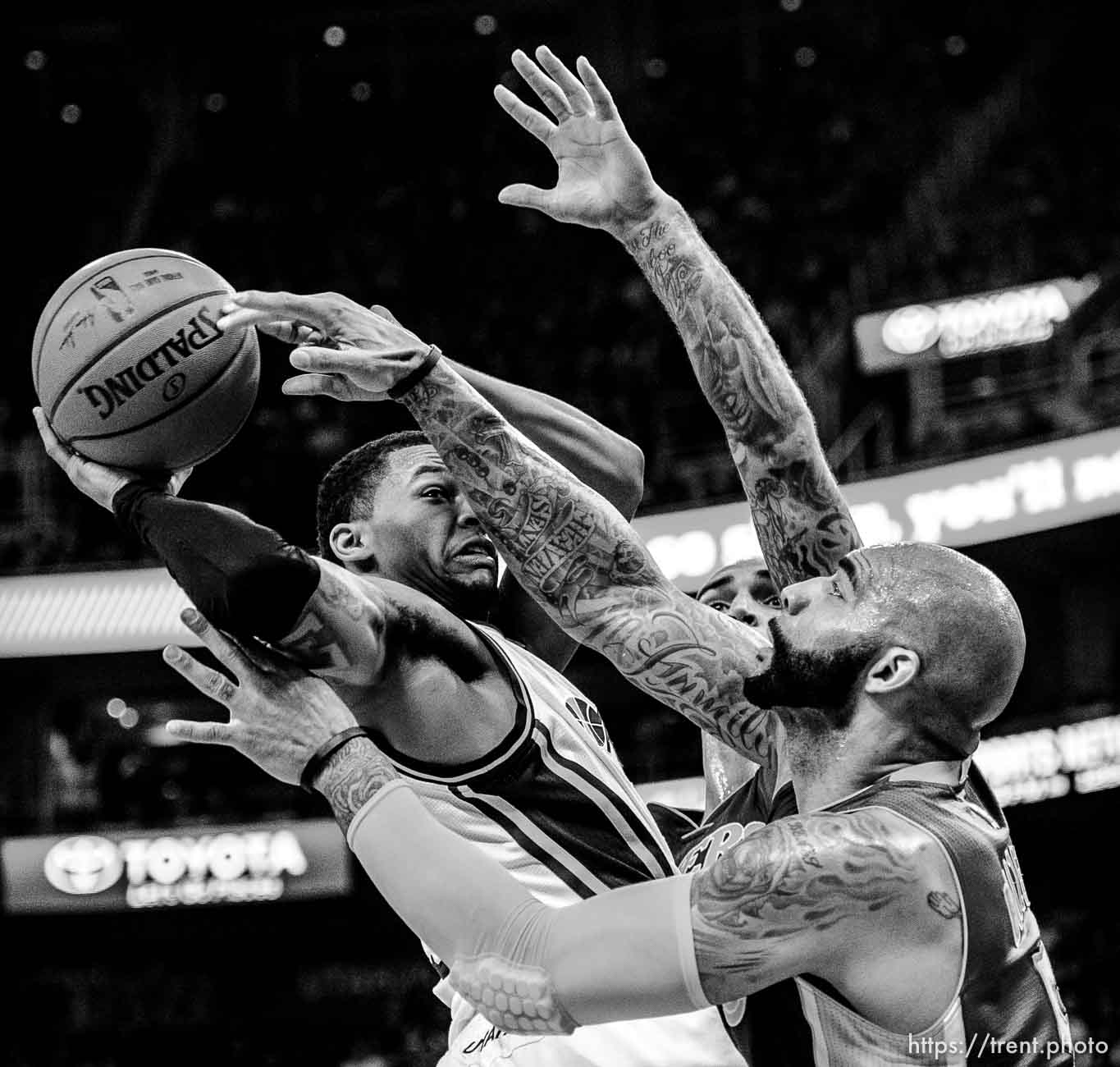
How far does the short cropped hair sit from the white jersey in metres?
0.46

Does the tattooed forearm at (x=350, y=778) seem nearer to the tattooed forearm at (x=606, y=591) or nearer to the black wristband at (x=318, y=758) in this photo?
the black wristband at (x=318, y=758)

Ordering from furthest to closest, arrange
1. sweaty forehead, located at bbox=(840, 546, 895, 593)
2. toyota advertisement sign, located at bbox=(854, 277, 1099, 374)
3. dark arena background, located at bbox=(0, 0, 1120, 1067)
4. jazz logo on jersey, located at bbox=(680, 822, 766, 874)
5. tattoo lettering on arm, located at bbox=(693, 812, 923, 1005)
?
toyota advertisement sign, located at bbox=(854, 277, 1099, 374) < dark arena background, located at bbox=(0, 0, 1120, 1067) < jazz logo on jersey, located at bbox=(680, 822, 766, 874) < sweaty forehead, located at bbox=(840, 546, 895, 593) < tattoo lettering on arm, located at bbox=(693, 812, 923, 1005)

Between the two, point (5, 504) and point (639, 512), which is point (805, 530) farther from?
point (5, 504)

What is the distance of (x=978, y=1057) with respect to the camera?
8.54 feet

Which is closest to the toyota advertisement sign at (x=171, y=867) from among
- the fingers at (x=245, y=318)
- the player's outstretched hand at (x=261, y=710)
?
the fingers at (x=245, y=318)

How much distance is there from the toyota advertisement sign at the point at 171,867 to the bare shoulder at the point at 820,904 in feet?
34.6

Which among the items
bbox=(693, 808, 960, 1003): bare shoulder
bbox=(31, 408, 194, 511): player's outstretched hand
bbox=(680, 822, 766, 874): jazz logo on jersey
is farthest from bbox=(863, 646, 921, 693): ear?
bbox=(31, 408, 194, 511): player's outstretched hand

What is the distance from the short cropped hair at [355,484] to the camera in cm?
376

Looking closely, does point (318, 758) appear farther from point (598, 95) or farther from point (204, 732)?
point (598, 95)

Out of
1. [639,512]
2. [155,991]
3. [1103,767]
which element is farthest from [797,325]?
[155,991]

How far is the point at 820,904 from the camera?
251 centimetres

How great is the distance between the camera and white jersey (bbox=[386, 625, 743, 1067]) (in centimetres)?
336

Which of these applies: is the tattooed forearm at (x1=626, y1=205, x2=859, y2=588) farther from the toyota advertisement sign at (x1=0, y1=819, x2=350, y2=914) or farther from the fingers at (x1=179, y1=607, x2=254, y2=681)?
the toyota advertisement sign at (x1=0, y1=819, x2=350, y2=914)

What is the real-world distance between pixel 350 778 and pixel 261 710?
0.63ft
